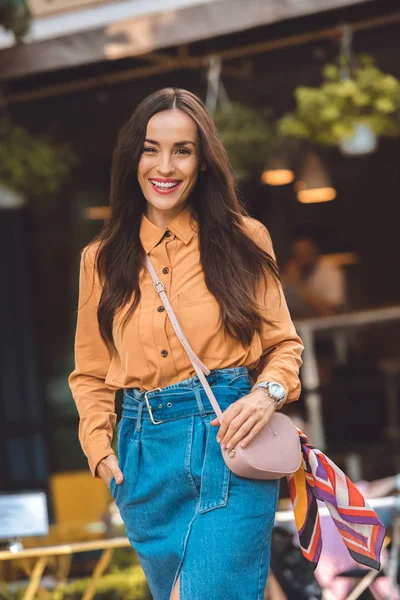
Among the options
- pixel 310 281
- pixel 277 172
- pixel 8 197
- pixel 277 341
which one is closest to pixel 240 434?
pixel 277 341

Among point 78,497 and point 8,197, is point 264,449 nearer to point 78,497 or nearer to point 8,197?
point 8,197

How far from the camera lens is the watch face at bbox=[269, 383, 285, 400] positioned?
2.76m

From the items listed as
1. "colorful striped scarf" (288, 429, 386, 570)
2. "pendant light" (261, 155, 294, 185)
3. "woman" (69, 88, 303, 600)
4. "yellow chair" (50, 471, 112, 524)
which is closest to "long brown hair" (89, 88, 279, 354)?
"woman" (69, 88, 303, 600)

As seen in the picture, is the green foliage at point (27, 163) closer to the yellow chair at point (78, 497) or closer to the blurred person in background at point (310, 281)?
the blurred person in background at point (310, 281)

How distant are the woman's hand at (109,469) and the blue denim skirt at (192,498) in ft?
0.06

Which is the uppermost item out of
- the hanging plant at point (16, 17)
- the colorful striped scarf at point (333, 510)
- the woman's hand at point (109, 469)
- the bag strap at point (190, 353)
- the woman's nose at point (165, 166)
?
the hanging plant at point (16, 17)

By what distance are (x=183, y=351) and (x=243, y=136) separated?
4.01m

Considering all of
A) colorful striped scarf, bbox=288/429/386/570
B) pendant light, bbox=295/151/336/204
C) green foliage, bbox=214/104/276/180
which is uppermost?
green foliage, bbox=214/104/276/180

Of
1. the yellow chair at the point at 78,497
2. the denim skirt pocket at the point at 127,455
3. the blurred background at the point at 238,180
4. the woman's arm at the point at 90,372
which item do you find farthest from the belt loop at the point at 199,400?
the yellow chair at the point at 78,497

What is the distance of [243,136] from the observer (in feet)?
21.9

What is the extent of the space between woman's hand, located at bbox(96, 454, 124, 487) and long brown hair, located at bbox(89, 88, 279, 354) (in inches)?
12.8

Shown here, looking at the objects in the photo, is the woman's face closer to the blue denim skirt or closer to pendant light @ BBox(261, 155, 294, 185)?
the blue denim skirt

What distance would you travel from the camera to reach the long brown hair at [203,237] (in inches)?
114

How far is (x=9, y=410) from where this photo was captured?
8.59 metres
